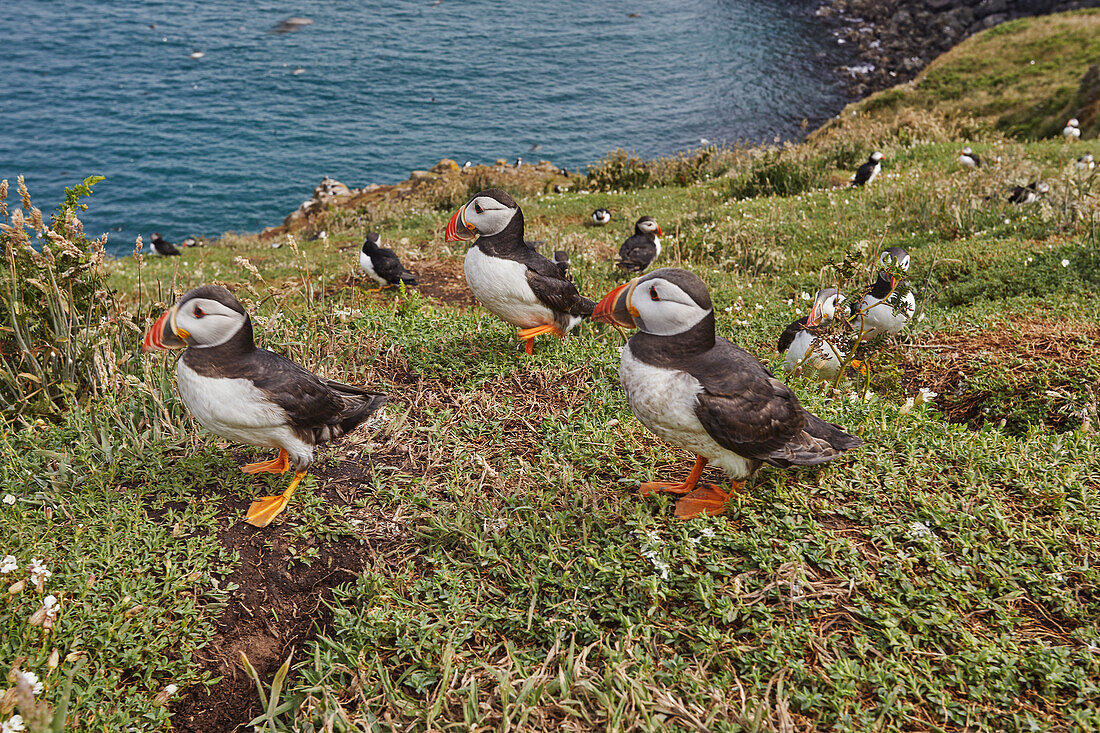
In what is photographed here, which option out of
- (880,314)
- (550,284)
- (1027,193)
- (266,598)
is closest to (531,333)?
(550,284)

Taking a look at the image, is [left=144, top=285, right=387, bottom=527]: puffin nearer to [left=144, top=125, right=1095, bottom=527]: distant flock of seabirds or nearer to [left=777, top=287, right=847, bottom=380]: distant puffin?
[left=144, top=125, right=1095, bottom=527]: distant flock of seabirds

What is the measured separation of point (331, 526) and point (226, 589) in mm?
685

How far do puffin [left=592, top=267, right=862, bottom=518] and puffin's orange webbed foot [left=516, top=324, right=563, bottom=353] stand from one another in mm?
2250

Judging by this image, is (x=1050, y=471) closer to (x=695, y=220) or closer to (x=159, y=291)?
(x=159, y=291)

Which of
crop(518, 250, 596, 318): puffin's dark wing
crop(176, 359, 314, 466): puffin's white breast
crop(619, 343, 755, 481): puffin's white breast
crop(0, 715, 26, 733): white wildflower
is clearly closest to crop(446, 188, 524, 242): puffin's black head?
crop(518, 250, 596, 318): puffin's dark wing

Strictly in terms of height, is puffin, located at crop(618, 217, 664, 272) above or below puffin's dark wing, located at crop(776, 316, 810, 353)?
below

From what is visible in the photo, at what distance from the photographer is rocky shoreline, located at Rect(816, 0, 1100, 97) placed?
39812mm

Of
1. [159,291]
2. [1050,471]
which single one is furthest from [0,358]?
[1050,471]

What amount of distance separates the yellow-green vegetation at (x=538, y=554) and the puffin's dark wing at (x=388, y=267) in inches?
79.4

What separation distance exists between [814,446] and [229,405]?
135 inches

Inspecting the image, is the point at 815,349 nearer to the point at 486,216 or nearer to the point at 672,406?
the point at 672,406

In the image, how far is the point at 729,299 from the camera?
842 centimetres

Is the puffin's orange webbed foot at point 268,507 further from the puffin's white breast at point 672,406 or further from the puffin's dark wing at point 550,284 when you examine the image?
the puffin's dark wing at point 550,284

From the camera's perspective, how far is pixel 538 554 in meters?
4.02
